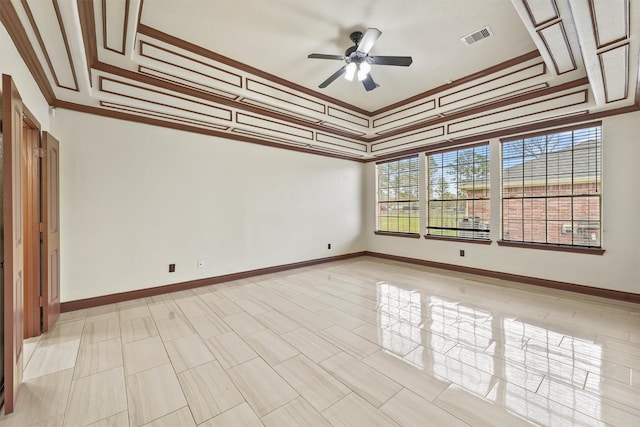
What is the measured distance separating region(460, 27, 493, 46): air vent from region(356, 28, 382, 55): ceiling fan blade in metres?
1.11

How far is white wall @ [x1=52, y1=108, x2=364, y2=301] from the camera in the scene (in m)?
3.36

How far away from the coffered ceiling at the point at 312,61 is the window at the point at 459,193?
0.46 m

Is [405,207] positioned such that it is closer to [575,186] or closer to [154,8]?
[575,186]

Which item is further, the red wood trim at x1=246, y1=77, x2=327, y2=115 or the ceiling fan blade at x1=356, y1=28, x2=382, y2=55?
the red wood trim at x1=246, y1=77, x2=327, y2=115

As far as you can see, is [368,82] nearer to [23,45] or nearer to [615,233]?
[23,45]

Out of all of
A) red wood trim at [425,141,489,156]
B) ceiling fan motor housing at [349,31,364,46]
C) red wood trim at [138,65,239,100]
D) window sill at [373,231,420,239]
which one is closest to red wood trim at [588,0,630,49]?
ceiling fan motor housing at [349,31,364,46]

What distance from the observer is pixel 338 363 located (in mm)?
2195

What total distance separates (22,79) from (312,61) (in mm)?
2890

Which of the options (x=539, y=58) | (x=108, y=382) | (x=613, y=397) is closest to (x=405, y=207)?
(x=539, y=58)

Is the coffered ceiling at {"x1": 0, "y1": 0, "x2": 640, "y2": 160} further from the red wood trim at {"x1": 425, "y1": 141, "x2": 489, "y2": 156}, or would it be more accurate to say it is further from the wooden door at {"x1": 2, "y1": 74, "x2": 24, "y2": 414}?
the wooden door at {"x1": 2, "y1": 74, "x2": 24, "y2": 414}

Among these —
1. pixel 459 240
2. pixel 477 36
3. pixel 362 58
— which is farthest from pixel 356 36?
pixel 459 240

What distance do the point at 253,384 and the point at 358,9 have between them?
3485mm

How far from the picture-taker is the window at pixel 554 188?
3842 millimetres

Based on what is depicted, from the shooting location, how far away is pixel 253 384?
6.37ft
